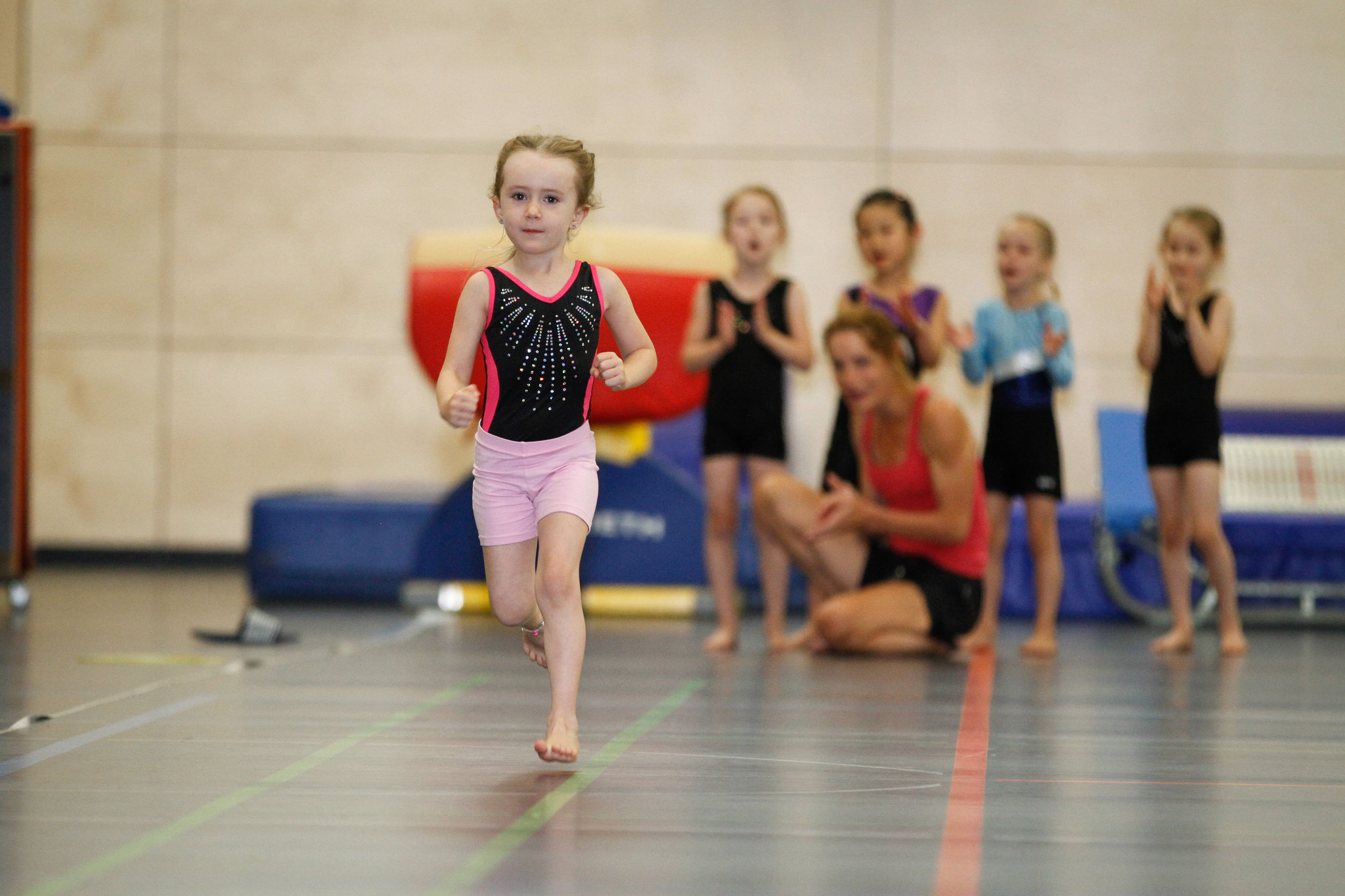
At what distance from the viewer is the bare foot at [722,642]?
443 centimetres

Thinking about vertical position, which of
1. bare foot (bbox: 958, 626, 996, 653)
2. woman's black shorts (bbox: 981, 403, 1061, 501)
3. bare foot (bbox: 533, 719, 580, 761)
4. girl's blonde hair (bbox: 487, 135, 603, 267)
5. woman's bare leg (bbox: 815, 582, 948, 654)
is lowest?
bare foot (bbox: 958, 626, 996, 653)

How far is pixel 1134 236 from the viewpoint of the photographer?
23.9 feet

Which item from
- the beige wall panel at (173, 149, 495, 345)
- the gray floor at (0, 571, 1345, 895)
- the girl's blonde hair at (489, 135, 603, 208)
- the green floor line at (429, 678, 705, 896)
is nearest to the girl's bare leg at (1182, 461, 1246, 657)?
the gray floor at (0, 571, 1345, 895)

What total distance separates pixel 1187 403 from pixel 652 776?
2864mm

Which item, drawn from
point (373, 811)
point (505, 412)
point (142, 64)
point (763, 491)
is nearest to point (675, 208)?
point (142, 64)

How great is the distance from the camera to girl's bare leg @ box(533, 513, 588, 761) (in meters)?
2.50

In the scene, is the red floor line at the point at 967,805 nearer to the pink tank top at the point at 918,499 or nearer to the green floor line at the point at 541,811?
the green floor line at the point at 541,811

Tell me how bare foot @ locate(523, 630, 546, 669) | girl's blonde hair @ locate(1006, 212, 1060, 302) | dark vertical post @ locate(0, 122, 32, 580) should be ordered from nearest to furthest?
bare foot @ locate(523, 630, 546, 669), girl's blonde hair @ locate(1006, 212, 1060, 302), dark vertical post @ locate(0, 122, 32, 580)

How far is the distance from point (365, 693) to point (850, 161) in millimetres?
4714

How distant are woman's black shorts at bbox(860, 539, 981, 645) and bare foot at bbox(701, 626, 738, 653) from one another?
0.52 meters

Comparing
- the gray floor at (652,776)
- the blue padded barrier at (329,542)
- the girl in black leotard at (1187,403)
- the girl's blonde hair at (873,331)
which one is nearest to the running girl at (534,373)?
the gray floor at (652,776)

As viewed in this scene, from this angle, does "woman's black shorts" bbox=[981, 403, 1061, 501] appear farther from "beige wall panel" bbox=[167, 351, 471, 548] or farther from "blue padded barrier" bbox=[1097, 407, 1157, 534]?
"beige wall panel" bbox=[167, 351, 471, 548]

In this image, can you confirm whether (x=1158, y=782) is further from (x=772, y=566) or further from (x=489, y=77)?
(x=489, y=77)

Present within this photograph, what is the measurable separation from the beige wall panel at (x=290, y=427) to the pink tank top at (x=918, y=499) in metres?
3.55
